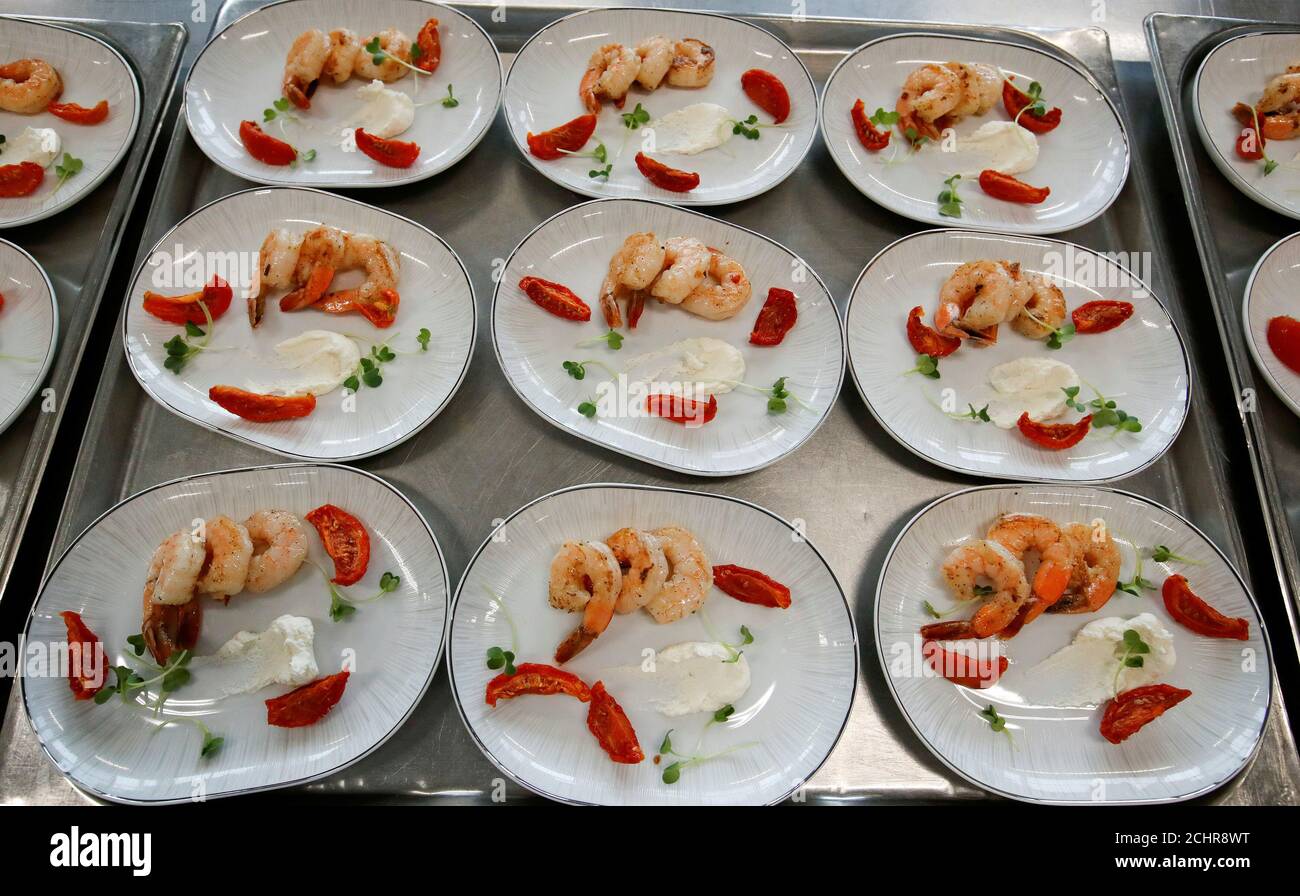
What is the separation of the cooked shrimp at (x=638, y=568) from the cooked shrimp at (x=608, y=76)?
2.11 m

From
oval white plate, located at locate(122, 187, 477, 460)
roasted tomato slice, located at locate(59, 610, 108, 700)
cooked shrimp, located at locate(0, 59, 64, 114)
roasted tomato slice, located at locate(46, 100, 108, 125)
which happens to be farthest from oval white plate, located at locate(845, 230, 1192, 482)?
cooked shrimp, located at locate(0, 59, 64, 114)

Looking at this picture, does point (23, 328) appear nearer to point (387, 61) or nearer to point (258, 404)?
point (258, 404)

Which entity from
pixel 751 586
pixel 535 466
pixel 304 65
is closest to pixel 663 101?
pixel 304 65

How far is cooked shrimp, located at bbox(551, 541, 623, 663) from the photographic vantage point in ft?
8.70

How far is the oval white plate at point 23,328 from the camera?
9.96 feet

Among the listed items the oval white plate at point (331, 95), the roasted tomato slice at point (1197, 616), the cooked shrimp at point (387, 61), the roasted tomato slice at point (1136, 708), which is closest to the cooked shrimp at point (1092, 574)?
the roasted tomato slice at point (1197, 616)

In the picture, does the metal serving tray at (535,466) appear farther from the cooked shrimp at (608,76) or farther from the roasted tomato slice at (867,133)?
the cooked shrimp at (608,76)

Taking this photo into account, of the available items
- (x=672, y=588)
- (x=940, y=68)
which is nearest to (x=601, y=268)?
(x=672, y=588)

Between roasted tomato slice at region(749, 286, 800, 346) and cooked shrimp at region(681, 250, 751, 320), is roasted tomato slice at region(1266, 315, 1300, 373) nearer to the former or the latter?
roasted tomato slice at region(749, 286, 800, 346)

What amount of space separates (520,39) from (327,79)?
37.8 inches

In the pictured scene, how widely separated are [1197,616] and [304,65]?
4310 mm

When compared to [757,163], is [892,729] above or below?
below

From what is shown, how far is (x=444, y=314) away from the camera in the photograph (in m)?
3.28
